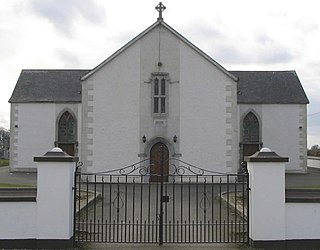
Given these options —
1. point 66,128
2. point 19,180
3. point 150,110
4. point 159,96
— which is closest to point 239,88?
point 159,96

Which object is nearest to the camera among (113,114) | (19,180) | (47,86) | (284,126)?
(113,114)

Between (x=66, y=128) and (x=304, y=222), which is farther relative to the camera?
(x=66, y=128)

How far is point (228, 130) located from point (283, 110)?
10.3m

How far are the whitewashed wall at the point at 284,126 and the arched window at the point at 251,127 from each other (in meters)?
0.39

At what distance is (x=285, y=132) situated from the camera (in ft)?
112

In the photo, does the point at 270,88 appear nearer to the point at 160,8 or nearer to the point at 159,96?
the point at 159,96

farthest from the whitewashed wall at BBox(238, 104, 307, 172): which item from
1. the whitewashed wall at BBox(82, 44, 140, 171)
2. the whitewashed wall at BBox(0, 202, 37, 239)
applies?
the whitewashed wall at BBox(0, 202, 37, 239)

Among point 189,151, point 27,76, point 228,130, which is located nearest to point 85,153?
point 189,151

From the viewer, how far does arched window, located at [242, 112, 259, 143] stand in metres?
34.0

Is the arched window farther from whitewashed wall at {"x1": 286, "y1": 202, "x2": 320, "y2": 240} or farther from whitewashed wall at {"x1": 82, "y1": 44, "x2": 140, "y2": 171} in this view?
whitewashed wall at {"x1": 286, "y1": 202, "x2": 320, "y2": 240}

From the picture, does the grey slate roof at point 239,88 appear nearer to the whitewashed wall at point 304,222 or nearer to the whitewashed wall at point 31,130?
the whitewashed wall at point 31,130

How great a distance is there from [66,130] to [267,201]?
82.0 feet

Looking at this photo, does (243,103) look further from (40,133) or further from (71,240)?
(71,240)

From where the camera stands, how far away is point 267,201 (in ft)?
32.5
